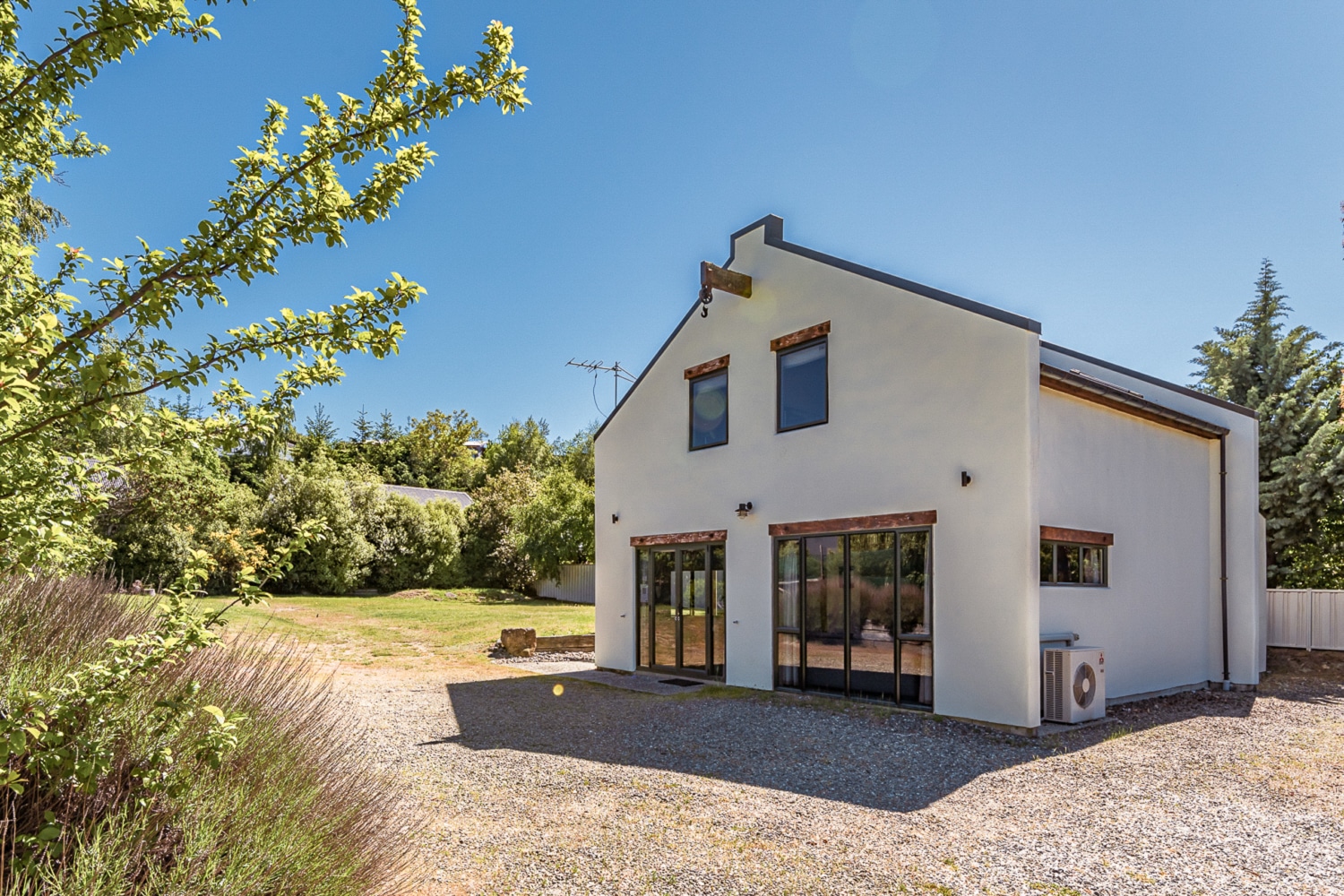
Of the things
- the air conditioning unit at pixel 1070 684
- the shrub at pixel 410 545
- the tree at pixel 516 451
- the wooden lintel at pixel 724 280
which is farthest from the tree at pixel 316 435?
the air conditioning unit at pixel 1070 684

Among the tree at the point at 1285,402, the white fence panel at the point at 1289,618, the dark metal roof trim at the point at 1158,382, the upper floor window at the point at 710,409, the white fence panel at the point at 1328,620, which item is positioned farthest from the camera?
the tree at the point at 1285,402

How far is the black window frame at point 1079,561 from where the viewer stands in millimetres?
9836

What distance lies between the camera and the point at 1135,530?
11227mm

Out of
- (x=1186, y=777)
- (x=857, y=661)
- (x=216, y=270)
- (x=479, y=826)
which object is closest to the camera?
(x=216, y=270)

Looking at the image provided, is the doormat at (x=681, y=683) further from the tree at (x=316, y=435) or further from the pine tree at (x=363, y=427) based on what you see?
the pine tree at (x=363, y=427)

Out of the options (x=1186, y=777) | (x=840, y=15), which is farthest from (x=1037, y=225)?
(x=1186, y=777)

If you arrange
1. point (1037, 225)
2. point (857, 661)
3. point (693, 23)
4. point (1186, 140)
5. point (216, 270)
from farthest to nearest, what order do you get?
1. point (1037, 225)
2. point (1186, 140)
3. point (693, 23)
4. point (857, 661)
5. point (216, 270)

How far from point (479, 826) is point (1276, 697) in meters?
12.0

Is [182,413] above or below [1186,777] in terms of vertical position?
above

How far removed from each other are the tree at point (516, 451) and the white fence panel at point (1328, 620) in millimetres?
45146

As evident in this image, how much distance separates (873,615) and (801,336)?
4128 mm

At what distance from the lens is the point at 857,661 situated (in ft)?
34.1

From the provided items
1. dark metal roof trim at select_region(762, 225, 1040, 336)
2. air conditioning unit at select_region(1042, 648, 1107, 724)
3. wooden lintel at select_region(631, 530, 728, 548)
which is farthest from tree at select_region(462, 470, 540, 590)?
air conditioning unit at select_region(1042, 648, 1107, 724)

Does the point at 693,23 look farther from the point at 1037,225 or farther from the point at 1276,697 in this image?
the point at 1276,697
